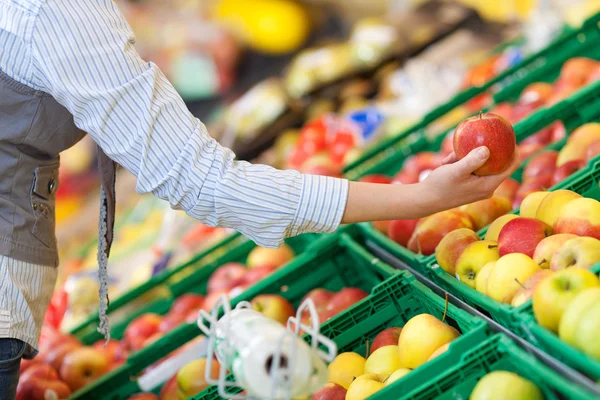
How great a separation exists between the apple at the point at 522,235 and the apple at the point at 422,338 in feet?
0.74

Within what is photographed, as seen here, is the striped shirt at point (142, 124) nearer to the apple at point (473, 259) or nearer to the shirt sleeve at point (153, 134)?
the shirt sleeve at point (153, 134)

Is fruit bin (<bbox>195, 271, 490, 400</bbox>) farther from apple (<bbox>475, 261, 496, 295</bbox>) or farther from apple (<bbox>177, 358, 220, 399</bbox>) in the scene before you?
apple (<bbox>177, 358, 220, 399</bbox>)

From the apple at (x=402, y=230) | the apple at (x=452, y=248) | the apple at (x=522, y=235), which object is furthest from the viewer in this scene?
the apple at (x=402, y=230)

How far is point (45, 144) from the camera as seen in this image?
1.68m

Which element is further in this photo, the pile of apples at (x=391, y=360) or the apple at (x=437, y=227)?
the apple at (x=437, y=227)

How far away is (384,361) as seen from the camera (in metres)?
1.70

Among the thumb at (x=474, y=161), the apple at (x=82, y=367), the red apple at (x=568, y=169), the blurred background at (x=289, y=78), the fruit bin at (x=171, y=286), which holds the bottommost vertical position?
the thumb at (x=474, y=161)

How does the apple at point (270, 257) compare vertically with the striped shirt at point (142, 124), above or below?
above

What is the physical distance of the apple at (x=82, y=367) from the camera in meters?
2.58

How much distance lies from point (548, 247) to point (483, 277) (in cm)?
16

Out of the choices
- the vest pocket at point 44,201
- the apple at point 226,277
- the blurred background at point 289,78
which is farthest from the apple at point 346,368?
the blurred background at point 289,78

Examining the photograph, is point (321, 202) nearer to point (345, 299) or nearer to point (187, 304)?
point (345, 299)

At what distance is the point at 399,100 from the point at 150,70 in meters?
2.79

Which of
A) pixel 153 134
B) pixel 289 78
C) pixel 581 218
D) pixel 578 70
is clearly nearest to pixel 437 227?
pixel 581 218
